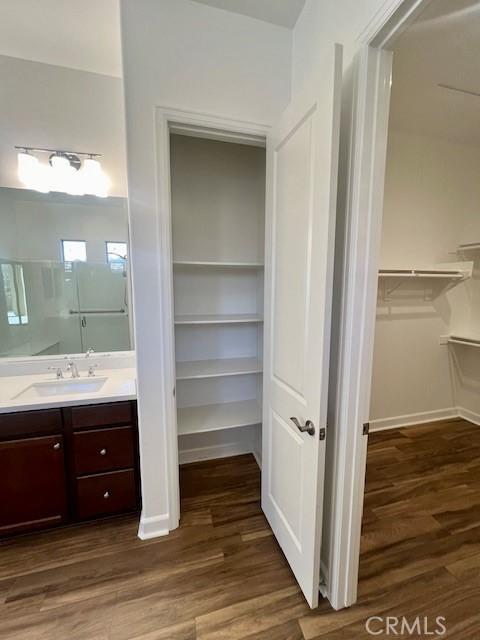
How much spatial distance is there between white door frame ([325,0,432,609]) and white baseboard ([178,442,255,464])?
4.08 ft

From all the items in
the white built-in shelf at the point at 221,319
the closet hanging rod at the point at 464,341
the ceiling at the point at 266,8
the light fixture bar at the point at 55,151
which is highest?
the ceiling at the point at 266,8

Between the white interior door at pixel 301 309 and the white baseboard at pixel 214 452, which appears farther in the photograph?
the white baseboard at pixel 214 452

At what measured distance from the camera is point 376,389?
9.09 feet

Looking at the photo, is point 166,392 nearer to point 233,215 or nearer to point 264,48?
point 233,215

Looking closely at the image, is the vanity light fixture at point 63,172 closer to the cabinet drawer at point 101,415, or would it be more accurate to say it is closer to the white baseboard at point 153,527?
the cabinet drawer at point 101,415

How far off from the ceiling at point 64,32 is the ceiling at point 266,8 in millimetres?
523

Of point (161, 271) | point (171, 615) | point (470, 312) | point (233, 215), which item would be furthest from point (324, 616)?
point (470, 312)

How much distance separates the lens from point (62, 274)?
1945 millimetres

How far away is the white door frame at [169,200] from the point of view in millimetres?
1406

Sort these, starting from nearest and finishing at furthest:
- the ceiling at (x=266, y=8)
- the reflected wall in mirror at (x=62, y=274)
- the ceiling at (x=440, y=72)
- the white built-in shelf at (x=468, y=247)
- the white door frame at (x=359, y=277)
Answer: the white door frame at (x=359, y=277) < the ceiling at (x=440, y=72) < the ceiling at (x=266, y=8) < the reflected wall in mirror at (x=62, y=274) < the white built-in shelf at (x=468, y=247)

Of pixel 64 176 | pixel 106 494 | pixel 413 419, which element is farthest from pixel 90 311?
pixel 413 419

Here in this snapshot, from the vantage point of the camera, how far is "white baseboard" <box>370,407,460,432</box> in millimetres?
2852

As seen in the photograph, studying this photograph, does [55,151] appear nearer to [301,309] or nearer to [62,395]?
[62,395]

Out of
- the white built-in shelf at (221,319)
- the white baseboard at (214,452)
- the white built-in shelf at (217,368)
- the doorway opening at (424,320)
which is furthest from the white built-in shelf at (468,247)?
the white baseboard at (214,452)
